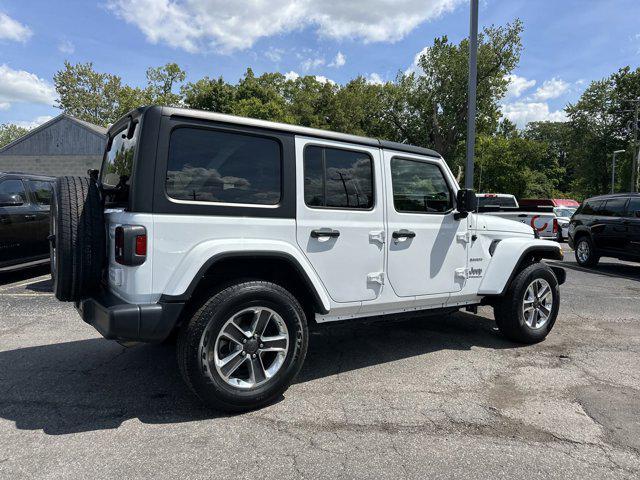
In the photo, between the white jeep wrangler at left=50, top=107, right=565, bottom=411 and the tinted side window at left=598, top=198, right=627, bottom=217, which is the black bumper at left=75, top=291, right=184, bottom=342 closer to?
the white jeep wrangler at left=50, top=107, right=565, bottom=411

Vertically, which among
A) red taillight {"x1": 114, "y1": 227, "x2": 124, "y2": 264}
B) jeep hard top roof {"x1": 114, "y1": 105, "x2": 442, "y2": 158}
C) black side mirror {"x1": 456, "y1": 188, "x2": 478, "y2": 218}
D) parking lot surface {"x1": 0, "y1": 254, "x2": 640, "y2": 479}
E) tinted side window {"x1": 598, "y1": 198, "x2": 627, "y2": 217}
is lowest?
parking lot surface {"x1": 0, "y1": 254, "x2": 640, "y2": 479}

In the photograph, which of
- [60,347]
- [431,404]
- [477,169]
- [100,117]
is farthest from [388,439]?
[100,117]

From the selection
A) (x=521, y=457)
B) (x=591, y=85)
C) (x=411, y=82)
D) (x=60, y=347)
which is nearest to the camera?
(x=521, y=457)

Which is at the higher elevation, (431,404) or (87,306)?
(87,306)

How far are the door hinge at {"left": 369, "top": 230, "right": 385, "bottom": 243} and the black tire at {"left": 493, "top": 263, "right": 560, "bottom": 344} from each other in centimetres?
174

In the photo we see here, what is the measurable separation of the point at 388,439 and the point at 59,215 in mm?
2560

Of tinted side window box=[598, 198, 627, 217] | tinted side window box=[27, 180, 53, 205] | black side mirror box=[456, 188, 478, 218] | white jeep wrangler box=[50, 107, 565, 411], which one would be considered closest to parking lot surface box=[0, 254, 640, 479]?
white jeep wrangler box=[50, 107, 565, 411]

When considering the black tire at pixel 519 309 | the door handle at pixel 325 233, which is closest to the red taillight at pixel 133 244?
the door handle at pixel 325 233

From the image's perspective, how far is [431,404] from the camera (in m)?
3.36

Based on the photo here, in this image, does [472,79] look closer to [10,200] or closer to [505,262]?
[505,262]

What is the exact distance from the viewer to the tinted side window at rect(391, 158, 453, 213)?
13.1ft

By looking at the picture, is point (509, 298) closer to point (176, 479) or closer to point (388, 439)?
point (388, 439)

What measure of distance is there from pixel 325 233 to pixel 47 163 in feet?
105

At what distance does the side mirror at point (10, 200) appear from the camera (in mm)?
7457
